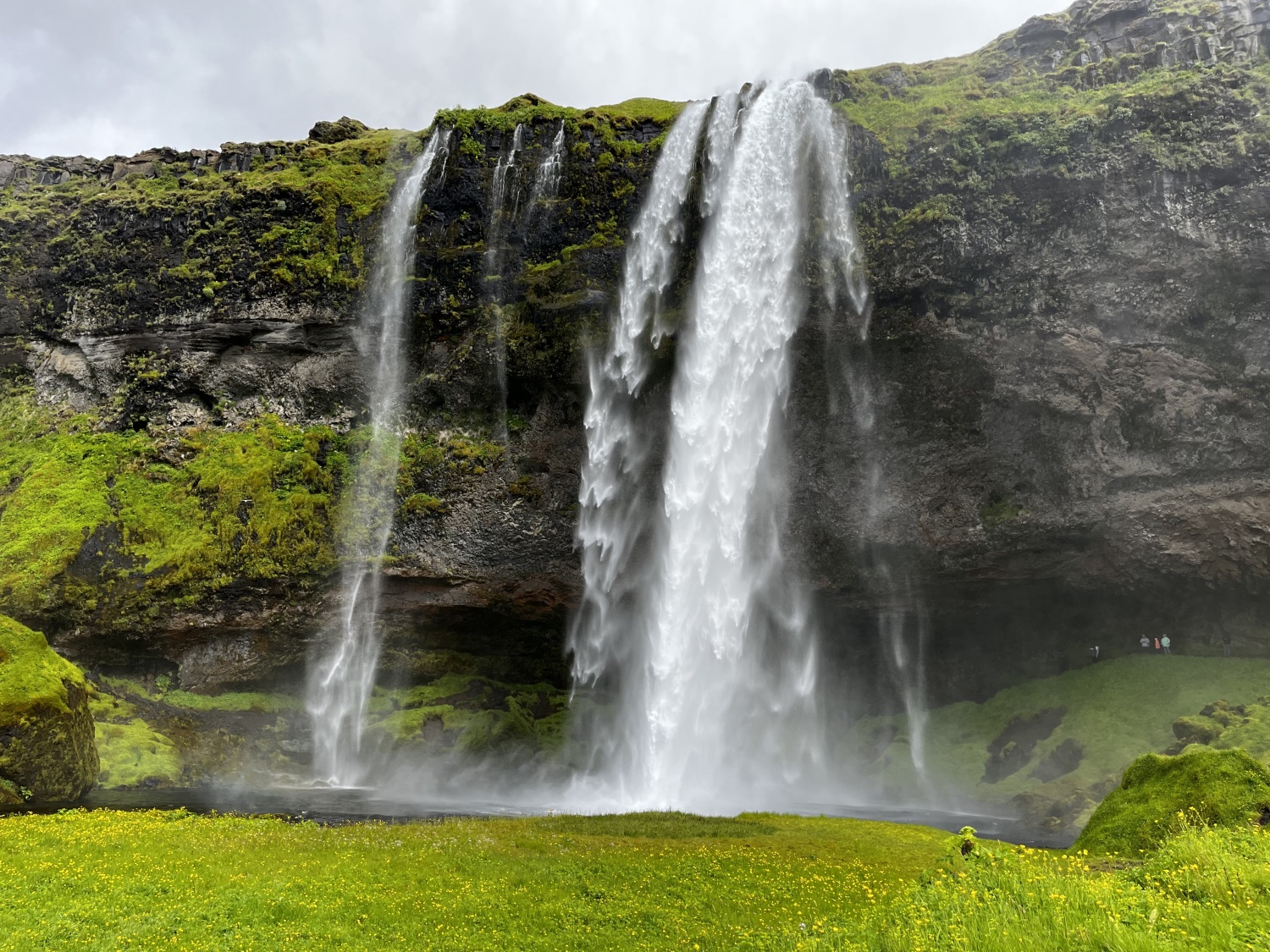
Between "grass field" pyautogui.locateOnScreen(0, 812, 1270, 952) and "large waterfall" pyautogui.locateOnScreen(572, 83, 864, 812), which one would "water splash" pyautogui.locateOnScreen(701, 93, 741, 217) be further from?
"grass field" pyautogui.locateOnScreen(0, 812, 1270, 952)

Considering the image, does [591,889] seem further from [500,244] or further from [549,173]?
[549,173]

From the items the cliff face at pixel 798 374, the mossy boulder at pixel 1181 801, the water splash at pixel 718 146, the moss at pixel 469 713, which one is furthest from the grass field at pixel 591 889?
the water splash at pixel 718 146

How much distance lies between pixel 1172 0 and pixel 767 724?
42.8 meters

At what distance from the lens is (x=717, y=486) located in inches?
1467

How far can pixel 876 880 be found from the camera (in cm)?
1544

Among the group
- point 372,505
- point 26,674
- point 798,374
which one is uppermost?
point 798,374

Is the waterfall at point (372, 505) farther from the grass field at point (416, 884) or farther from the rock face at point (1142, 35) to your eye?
the rock face at point (1142, 35)

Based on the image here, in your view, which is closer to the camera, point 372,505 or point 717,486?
point 717,486

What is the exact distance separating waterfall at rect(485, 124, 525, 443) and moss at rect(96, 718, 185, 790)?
20275mm

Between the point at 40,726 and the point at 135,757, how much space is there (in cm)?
1027

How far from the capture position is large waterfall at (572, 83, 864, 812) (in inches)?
1422

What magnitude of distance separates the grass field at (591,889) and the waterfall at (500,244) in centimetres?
2557

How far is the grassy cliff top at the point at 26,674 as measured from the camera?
23.6 meters

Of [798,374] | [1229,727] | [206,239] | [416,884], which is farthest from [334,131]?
[1229,727]
